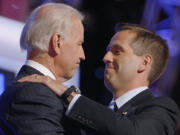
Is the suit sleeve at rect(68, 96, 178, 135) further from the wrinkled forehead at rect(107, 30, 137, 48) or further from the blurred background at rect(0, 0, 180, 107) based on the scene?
the blurred background at rect(0, 0, 180, 107)

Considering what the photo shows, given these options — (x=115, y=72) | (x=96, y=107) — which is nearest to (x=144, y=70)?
(x=115, y=72)

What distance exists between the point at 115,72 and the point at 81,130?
571mm

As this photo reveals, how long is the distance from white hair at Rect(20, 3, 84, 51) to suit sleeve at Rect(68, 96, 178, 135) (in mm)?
269

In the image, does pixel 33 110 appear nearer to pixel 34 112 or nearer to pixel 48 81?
pixel 34 112

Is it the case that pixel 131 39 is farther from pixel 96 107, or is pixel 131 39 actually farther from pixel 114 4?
pixel 114 4

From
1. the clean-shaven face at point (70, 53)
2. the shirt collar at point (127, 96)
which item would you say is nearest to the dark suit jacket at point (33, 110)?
the clean-shaven face at point (70, 53)

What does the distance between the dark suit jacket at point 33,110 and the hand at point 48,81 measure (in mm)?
17

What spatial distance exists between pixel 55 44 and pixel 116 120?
0.39 meters

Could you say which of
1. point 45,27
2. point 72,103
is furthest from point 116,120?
point 45,27

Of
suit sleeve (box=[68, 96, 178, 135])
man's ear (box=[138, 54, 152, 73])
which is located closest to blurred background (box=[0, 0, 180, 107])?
man's ear (box=[138, 54, 152, 73])

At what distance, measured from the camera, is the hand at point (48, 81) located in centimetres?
156

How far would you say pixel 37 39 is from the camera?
5.33 feet

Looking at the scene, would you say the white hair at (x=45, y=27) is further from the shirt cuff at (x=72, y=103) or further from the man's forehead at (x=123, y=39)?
the man's forehead at (x=123, y=39)

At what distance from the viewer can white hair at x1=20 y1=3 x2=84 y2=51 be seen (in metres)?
1.63
